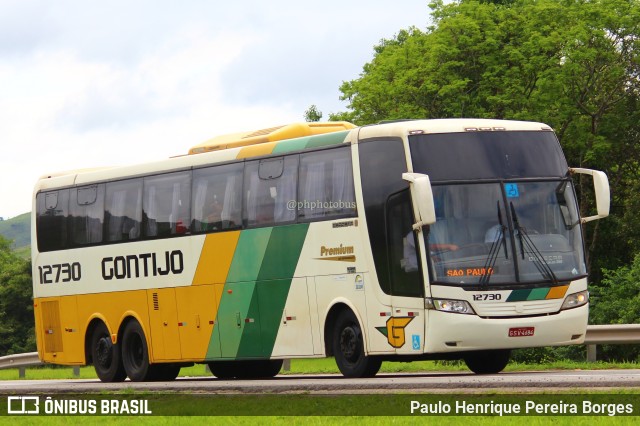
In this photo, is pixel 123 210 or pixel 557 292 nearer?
pixel 557 292

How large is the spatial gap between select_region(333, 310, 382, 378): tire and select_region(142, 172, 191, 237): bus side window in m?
4.29

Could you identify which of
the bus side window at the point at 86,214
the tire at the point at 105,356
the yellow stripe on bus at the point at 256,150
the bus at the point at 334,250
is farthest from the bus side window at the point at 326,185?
the tire at the point at 105,356

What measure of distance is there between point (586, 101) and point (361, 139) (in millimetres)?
35979

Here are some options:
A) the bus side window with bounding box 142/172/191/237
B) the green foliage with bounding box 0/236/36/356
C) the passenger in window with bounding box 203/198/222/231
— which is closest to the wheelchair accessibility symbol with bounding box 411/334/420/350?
the passenger in window with bounding box 203/198/222/231

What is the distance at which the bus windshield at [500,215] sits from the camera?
18953mm

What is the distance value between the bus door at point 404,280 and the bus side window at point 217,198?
12.5 feet

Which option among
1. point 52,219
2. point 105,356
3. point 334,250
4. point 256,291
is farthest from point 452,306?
point 52,219

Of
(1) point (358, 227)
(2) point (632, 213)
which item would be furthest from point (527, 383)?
(2) point (632, 213)

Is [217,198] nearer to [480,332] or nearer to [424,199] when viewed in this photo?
[424,199]

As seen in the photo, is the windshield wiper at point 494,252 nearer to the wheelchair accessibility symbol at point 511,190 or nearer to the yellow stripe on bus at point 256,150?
the wheelchair accessibility symbol at point 511,190

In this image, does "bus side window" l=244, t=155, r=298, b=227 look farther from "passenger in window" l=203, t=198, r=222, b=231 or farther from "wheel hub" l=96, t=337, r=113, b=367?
"wheel hub" l=96, t=337, r=113, b=367

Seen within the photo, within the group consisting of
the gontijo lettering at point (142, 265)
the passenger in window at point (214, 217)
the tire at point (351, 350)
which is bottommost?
the tire at point (351, 350)

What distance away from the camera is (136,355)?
25844 mm

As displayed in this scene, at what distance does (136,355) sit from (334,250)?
21.5 ft
